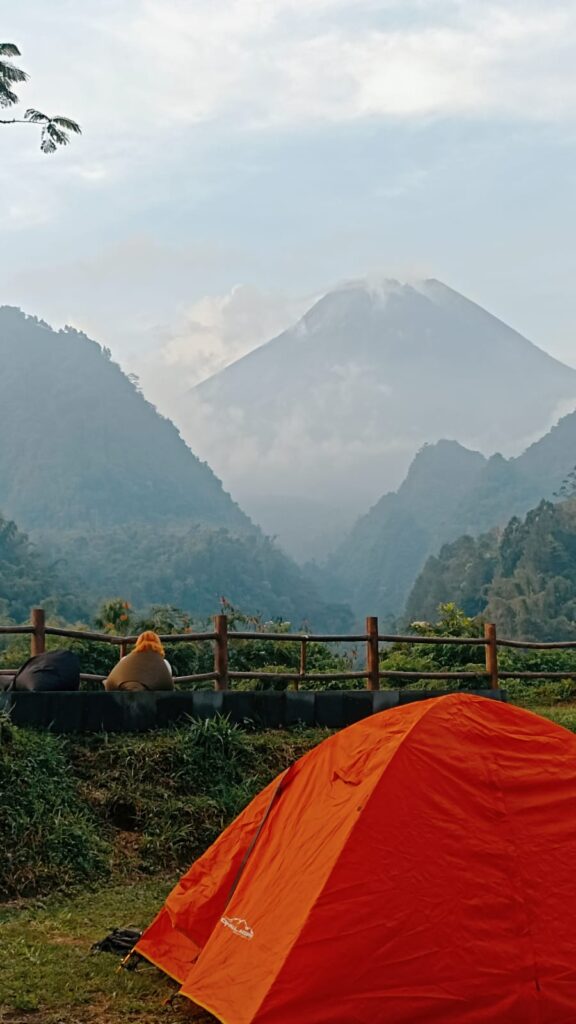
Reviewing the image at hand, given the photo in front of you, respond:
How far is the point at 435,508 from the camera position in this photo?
5581 inches

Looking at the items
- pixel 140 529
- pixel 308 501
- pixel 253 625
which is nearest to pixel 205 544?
pixel 140 529

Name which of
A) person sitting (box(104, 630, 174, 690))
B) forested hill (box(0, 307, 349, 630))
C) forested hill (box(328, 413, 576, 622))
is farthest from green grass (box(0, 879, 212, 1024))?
forested hill (box(328, 413, 576, 622))

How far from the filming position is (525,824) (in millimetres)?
5371

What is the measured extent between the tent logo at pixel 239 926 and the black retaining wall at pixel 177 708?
15.9 feet

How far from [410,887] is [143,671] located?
6.04 m

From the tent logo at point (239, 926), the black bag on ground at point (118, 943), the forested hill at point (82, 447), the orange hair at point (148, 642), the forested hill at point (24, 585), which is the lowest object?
the black bag on ground at point (118, 943)

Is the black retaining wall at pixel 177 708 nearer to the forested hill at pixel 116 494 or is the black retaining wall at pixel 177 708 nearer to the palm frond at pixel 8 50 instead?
the palm frond at pixel 8 50

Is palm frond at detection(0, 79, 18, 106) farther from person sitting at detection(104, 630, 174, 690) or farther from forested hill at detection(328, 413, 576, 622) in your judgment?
forested hill at detection(328, 413, 576, 622)

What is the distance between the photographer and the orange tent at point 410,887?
4.89 meters

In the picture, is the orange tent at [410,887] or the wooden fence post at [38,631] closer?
the orange tent at [410,887]

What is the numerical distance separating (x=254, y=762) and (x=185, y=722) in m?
0.77

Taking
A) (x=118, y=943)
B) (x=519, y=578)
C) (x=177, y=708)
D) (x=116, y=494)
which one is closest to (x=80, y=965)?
(x=118, y=943)

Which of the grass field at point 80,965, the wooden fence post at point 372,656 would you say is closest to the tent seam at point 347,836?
the grass field at point 80,965

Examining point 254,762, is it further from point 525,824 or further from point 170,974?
point 525,824
